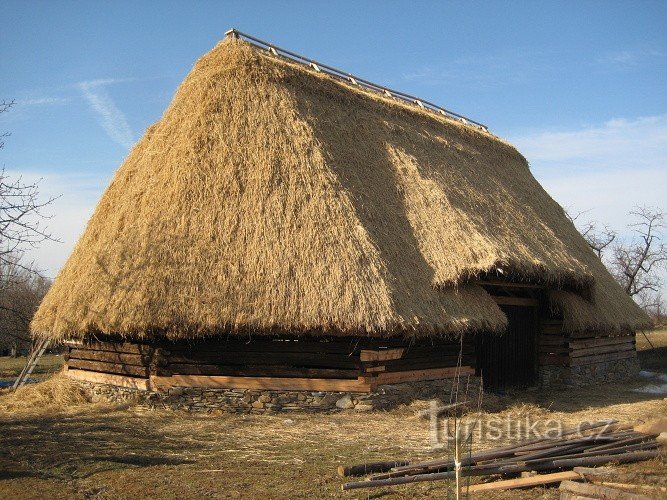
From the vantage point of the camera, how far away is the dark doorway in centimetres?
1625

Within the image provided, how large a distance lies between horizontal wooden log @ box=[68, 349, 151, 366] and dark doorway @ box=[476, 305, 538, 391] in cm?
865

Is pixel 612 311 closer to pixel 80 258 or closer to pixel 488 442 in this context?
pixel 488 442

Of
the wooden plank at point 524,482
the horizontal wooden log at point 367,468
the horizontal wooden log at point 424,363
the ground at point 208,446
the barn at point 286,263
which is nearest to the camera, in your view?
the wooden plank at point 524,482

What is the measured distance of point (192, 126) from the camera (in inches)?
548

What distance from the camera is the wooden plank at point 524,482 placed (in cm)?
663

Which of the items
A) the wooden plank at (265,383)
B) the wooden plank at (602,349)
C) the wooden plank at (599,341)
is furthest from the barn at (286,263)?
the wooden plank at (599,341)

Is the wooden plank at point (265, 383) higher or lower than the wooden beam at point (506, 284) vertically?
lower

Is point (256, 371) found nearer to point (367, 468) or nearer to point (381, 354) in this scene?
point (381, 354)

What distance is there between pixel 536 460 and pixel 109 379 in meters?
9.41

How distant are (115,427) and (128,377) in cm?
236

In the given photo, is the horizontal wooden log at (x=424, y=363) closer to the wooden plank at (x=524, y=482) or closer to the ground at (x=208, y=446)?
the ground at (x=208, y=446)

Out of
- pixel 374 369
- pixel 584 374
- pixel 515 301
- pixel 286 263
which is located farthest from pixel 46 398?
pixel 584 374

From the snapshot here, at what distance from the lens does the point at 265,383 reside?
12000 millimetres

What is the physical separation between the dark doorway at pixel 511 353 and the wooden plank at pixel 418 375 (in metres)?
2.28
